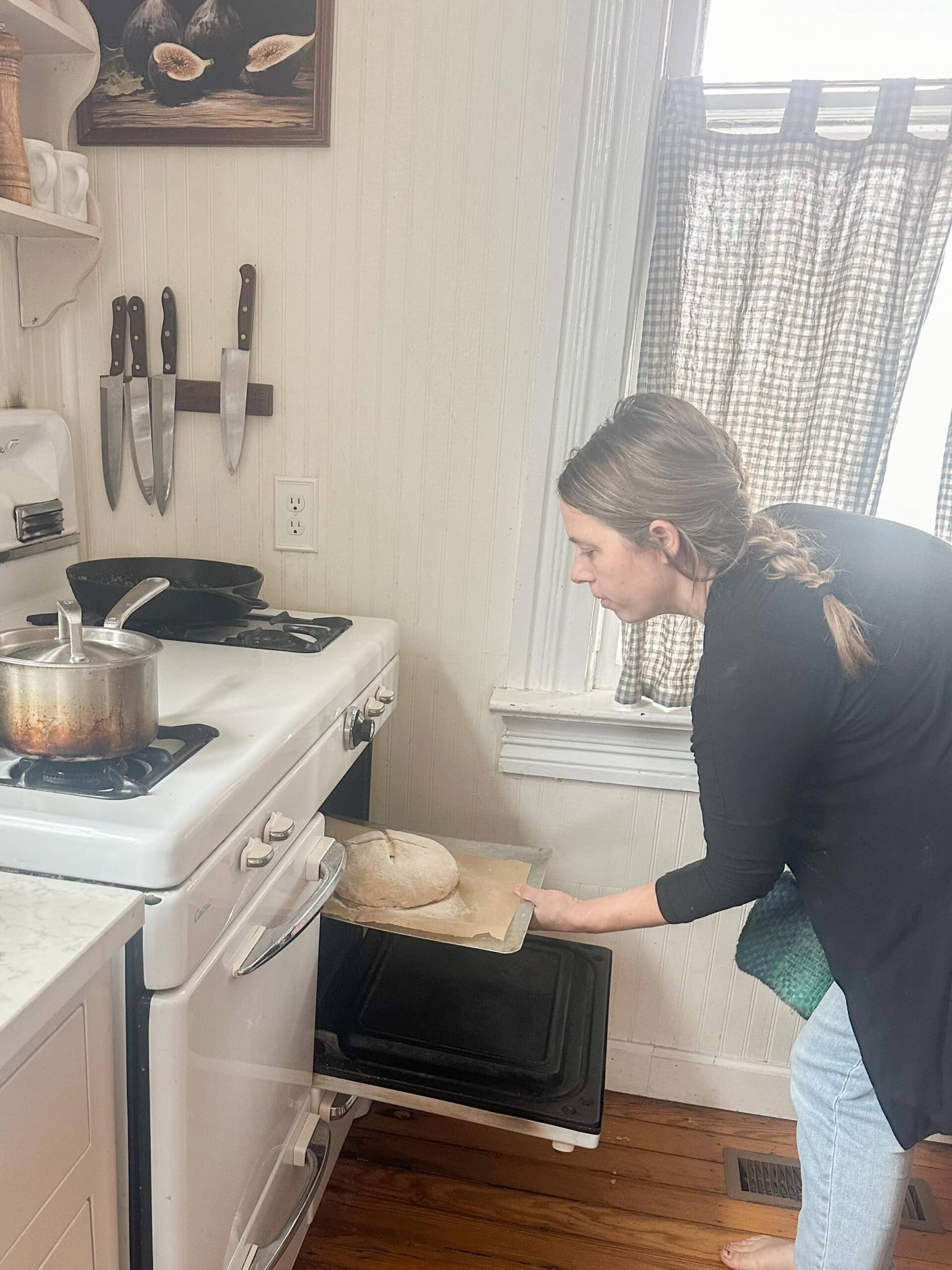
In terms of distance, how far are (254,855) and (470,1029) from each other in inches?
24.9

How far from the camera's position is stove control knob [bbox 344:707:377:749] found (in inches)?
50.0

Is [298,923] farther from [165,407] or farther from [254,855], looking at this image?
[165,407]

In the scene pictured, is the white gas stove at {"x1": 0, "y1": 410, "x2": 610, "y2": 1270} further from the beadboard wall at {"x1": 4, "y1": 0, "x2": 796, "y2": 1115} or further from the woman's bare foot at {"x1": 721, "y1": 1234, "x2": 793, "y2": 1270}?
the woman's bare foot at {"x1": 721, "y1": 1234, "x2": 793, "y2": 1270}

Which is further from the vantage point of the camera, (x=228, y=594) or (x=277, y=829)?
(x=228, y=594)

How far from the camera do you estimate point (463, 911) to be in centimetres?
127

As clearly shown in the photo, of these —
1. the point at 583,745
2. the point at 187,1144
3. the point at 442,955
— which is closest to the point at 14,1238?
the point at 187,1144

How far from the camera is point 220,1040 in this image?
0.92 m

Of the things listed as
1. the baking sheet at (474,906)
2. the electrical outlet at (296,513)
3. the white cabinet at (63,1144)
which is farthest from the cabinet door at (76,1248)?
the electrical outlet at (296,513)

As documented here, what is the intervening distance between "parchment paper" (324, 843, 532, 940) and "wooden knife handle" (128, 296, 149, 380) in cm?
92

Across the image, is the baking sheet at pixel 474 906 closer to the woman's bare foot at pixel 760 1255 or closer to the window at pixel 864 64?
the woman's bare foot at pixel 760 1255

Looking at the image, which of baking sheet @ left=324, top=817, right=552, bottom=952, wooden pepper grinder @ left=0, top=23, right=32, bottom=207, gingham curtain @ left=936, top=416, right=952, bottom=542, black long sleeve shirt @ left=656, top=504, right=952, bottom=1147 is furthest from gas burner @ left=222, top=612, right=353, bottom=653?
gingham curtain @ left=936, top=416, right=952, bottom=542

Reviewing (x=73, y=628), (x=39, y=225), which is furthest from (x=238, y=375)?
(x=73, y=628)

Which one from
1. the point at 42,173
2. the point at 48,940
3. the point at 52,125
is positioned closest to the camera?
the point at 48,940

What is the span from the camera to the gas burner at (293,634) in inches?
52.7
